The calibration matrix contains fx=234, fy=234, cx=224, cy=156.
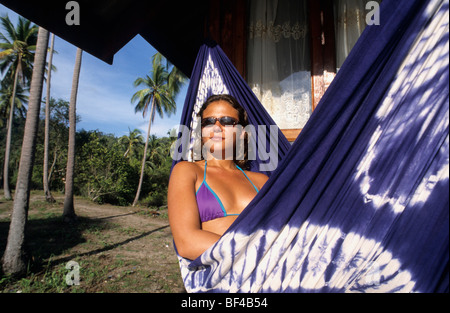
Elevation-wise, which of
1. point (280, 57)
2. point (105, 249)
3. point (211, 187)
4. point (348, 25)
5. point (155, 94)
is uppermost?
point (155, 94)

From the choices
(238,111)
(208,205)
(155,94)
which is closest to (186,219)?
(208,205)

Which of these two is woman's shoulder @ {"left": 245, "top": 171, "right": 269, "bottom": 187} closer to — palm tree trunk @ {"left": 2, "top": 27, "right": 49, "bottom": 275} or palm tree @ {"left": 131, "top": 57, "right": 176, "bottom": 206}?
palm tree trunk @ {"left": 2, "top": 27, "right": 49, "bottom": 275}

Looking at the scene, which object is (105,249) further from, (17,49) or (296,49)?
(17,49)

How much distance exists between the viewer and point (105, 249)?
7.25 meters

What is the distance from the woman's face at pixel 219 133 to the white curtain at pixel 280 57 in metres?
0.94

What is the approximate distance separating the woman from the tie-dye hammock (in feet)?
0.44

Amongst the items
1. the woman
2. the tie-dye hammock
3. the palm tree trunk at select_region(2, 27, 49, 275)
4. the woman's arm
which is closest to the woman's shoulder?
the woman

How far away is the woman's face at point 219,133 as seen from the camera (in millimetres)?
1380

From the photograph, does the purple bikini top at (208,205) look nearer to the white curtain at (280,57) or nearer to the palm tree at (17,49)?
the white curtain at (280,57)

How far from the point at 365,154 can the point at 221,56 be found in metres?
1.39

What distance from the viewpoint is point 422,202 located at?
2.09ft

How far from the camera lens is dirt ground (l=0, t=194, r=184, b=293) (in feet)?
17.7

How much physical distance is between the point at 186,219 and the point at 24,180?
5.50 m

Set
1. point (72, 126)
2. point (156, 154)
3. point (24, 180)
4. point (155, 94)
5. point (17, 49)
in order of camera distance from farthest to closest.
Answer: point (156, 154) < point (155, 94) < point (17, 49) < point (72, 126) < point (24, 180)
